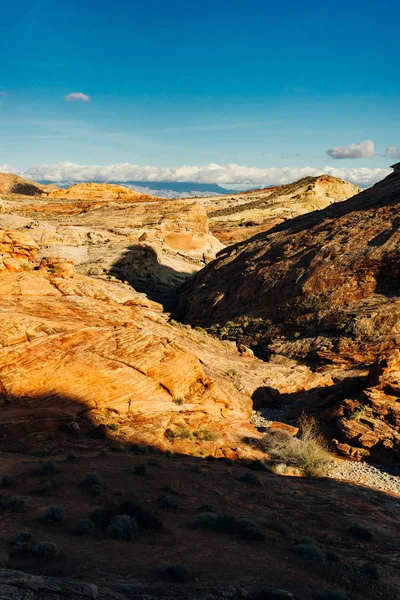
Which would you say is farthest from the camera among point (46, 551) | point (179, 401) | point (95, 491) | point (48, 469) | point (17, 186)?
point (17, 186)

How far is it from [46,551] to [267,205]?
292ft

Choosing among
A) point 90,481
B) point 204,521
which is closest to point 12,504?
point 90,481

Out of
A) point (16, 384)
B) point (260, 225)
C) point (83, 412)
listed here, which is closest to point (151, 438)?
point (83, 412)

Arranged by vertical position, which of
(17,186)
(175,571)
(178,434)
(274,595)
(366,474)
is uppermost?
(17,186)

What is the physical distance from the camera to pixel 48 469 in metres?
13.5

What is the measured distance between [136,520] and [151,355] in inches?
394

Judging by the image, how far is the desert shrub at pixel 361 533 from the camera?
40.6 ft

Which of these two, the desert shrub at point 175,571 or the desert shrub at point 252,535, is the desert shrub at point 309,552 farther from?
the desert shrub at point 175,571

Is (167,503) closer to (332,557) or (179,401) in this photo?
(332,557)

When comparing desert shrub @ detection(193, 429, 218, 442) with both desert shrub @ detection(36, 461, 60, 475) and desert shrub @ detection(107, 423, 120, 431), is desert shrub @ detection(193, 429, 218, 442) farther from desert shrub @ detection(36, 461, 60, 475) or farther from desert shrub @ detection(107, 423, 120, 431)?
desert shrub @ detection(36, 461, 60, 475)

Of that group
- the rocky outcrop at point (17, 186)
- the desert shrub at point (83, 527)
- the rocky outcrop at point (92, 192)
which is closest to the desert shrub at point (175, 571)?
the desert shrub at point (83, 527)

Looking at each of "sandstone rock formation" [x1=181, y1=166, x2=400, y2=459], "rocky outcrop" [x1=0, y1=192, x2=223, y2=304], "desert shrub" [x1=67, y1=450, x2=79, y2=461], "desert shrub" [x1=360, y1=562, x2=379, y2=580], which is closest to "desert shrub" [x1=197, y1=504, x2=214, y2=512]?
"desert shrub" [x1=360, y1=562, x2=379, y2=580]

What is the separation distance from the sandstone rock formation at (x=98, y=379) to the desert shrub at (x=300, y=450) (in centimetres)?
130

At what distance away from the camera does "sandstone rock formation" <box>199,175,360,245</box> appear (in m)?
77.7
